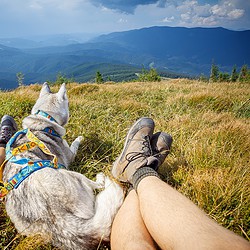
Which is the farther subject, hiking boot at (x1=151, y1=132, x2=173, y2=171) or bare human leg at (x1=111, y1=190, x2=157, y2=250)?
hiking boot at (x1=151, y1=132, x2=173, y2=171)

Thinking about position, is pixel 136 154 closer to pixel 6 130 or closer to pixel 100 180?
pixel 100 180

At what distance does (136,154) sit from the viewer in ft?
8.36

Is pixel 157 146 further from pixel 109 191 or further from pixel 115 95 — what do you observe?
pixel 115 95

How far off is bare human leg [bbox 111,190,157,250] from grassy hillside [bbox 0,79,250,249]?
0.62 m

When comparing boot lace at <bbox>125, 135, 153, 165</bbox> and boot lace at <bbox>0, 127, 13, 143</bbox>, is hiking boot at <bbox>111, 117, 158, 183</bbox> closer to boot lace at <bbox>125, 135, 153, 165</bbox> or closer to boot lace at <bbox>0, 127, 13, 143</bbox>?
boot lace at <bbox>125, 135, 153, 165</bbox>

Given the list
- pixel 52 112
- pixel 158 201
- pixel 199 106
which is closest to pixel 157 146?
pixel 158 201

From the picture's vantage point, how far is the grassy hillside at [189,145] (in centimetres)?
201

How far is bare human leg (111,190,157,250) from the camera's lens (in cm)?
157

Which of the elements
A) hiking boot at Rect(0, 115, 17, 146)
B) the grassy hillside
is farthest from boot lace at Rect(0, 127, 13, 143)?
the grassy hillside

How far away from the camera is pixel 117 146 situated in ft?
11.4

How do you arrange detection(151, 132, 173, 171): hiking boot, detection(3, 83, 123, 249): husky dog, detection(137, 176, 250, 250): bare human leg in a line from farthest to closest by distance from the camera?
1. detection(151, 132, 173, 171): hiking boot
2. detection(3, 83, 123, 249): husky dog
3. detection(137, 176, 250, 250): bare human leg

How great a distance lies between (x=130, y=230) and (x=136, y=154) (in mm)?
990

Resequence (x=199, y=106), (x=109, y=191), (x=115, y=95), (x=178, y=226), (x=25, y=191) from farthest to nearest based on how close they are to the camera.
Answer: (x=115, y=95) → (x=199, y=106) → (x=109, y=191) → (x=25, y=191) → (x=178, y=226)

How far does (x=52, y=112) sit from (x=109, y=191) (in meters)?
2.04
